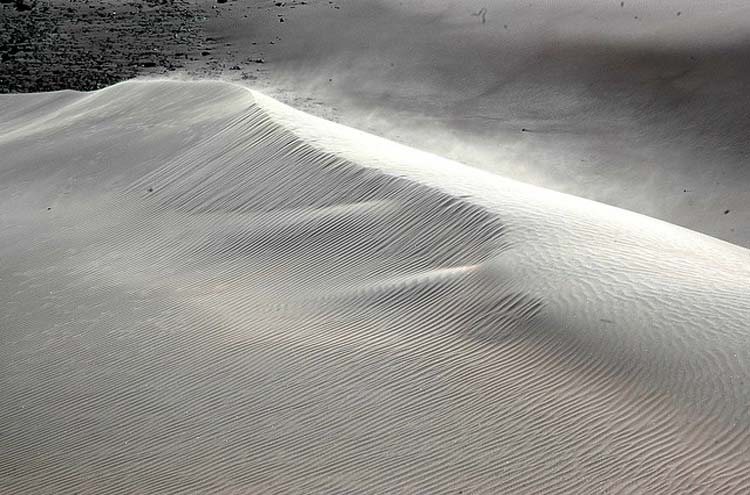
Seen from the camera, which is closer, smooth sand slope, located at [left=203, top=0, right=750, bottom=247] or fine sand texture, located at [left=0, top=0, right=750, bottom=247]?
smooth sand slope, located at [left=203, top=0, right=750, bottom=247]

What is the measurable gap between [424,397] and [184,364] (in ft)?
5.36

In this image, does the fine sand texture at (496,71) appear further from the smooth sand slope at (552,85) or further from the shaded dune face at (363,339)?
the shaded dune face at (363,339)

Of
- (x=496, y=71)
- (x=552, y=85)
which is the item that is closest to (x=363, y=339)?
(x=552, y=85)

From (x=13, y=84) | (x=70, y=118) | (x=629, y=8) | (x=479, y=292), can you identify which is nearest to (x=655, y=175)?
(x=629, y=8)

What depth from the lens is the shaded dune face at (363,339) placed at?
452 centimetres

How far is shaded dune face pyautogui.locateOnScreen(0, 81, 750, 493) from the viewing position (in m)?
4.52

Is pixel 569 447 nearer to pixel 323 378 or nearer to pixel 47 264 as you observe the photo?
pixel 323 378

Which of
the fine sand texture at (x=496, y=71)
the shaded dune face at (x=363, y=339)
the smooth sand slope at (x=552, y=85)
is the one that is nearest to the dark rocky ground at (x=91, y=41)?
the fine sand texture at (x=496, y=71)

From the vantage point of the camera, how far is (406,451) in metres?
4.59

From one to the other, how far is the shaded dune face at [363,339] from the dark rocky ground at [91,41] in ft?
28.8

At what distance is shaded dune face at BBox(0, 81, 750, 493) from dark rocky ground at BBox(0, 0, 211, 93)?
8779mm

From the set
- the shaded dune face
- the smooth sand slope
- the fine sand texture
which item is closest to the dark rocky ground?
the fine sand texture

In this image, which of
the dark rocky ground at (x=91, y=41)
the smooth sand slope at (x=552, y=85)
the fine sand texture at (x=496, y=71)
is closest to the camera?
the smooth sand slope at (x=552, y=85)

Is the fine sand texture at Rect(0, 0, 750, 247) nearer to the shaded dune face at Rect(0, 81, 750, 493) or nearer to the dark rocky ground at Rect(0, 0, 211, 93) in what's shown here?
the dark rocky ground at Rect(0, 0, 211, 93)
